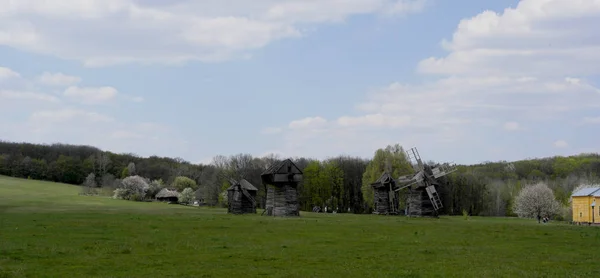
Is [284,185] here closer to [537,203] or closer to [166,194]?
[537,203]

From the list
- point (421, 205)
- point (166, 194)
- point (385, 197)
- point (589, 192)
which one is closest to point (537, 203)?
point (589, 192)

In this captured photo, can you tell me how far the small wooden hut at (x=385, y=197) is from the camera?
8444 cm

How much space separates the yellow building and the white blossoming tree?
30.2 feet

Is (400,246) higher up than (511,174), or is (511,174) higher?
(511,174)

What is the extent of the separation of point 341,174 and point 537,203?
146 ft

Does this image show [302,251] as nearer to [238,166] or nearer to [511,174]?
[238,166]

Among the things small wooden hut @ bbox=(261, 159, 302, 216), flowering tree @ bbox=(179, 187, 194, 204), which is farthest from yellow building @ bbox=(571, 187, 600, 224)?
flowering tree @ bbox=(179, 187, 194, 204)

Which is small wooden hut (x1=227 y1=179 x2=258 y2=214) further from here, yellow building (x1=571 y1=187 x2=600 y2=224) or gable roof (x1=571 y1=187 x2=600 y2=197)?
gable roof (x1=571 y1=187 x2=600 y2=197)

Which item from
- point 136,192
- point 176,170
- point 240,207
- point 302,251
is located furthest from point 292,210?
point 176,170

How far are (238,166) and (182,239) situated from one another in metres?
109

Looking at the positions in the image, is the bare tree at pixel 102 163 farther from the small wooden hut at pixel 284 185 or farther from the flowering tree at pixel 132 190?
the small wooden hut at pixel 284 185

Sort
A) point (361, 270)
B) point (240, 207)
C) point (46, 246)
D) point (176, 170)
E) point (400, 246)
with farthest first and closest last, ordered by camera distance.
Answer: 1. point (176, 170)
2. point (240, 207)
3. point (400, 246)
4. point (46, 246)
5. point (361, 270)

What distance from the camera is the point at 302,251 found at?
27.8 m

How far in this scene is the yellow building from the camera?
64.8 metres
